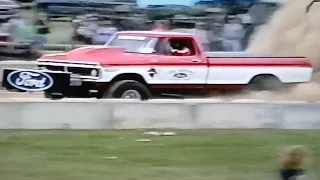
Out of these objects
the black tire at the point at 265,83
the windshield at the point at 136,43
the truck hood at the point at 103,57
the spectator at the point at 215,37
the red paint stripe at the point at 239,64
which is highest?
the windshield at the point at 136,43

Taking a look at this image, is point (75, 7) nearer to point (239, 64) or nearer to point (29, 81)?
point (239, 64)

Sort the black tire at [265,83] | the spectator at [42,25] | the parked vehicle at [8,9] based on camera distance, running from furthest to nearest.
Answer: the parked vehicle at [8,9] < the spectator at [42,25] < the black tire at [265,83]

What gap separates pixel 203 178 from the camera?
8.55 m

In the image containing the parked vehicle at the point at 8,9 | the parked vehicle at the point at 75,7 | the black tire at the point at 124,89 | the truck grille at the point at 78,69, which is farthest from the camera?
the parked vehicle at the point at 75,7

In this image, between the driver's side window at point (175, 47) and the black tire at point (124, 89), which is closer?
the black tire at point (124, 89)

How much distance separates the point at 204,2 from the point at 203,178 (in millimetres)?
19930

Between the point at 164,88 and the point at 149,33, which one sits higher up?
the point at 149,33

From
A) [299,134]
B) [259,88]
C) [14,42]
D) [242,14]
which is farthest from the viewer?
[242,14]

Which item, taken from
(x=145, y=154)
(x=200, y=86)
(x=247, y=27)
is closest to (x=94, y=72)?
(x=200, y=86)

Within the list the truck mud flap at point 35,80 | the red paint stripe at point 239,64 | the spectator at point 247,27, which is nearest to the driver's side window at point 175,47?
the red paint stripe at point 239,64

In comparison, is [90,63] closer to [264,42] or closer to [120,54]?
[120,54]

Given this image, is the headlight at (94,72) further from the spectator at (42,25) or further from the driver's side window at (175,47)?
the spectator at (42,25)

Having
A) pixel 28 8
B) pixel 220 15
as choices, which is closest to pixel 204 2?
pixel 220 15

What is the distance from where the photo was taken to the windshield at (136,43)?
15945 mm
